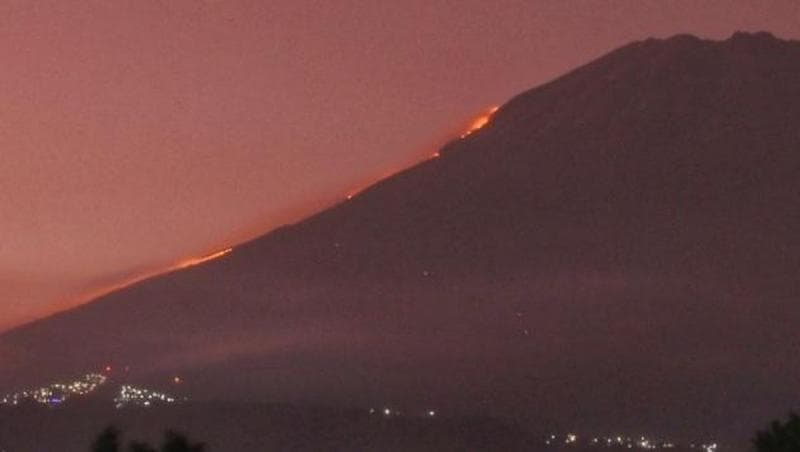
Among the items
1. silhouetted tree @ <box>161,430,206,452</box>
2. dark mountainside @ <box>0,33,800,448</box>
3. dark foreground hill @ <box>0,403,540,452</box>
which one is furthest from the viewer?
dark mountainside @ <box>0,33,800,448</box>

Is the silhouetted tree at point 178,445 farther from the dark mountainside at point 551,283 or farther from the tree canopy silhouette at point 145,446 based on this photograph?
the dark mountainside at point 551,283

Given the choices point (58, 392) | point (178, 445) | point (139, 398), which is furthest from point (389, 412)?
point (178, 445)

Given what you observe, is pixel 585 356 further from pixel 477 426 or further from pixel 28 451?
pixel 28 451

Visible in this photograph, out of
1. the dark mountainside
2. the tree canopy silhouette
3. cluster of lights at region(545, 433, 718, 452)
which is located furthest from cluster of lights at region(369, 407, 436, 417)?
the tree canopy silhouette

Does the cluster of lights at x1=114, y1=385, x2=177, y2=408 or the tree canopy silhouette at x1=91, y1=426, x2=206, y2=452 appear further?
the cluster of lights at x1=114, y1=385, x2=177, y2=408

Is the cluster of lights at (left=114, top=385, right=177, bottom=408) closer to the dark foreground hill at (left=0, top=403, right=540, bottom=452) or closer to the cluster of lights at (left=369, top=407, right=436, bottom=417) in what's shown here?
the dark foreground hill at (left=0, top=403, right=540, bottom=452)

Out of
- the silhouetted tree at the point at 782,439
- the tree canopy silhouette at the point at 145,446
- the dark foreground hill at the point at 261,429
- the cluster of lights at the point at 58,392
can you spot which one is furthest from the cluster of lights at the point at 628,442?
the tree canopy silhouette at the point at 145,446
